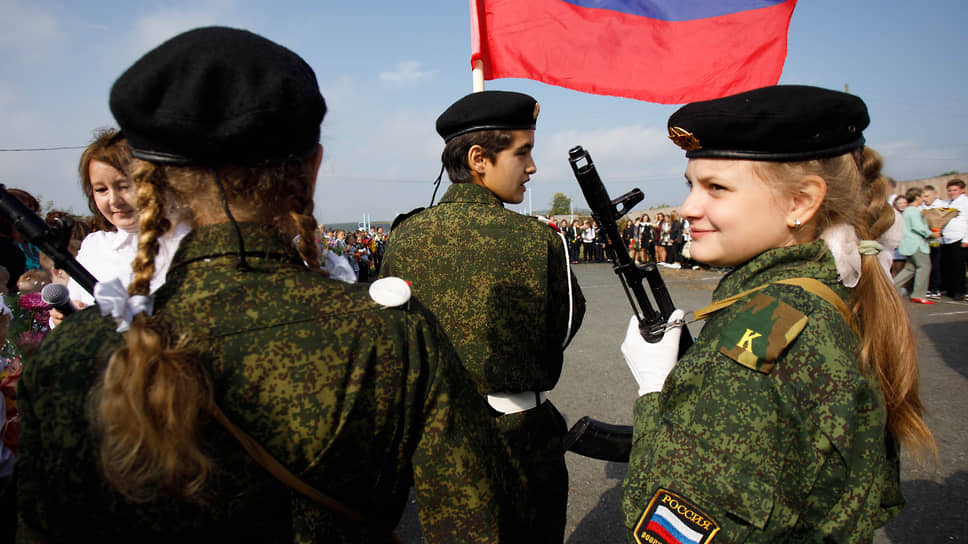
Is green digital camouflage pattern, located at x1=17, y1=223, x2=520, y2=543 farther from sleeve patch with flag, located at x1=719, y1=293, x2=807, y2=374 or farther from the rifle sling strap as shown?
sleeve patch with flag, located at x1=719, y1=293, x2=807, y2=374

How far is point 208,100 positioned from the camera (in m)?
0.91

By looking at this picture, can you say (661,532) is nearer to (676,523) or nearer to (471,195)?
(676,523)

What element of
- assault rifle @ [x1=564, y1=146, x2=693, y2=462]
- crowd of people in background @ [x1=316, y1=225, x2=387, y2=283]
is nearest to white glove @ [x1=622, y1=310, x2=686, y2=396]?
assault rifle @ [x1=564, y1=146, x2=693, y2=462]

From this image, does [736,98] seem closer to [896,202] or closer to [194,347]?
[194,347]

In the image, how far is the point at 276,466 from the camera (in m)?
0.92

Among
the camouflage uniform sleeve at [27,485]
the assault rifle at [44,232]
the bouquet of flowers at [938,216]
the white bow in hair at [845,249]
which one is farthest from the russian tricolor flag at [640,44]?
the bouquet of flowers at [938,216]

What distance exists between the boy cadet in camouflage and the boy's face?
0.29 feet

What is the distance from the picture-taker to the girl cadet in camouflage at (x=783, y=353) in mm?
1138

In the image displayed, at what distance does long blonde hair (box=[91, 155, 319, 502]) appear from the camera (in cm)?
78

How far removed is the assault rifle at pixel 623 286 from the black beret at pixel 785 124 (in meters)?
0.61

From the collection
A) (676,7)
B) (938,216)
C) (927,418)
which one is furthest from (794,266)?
(938,216)

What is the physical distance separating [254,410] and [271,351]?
0.10 metres

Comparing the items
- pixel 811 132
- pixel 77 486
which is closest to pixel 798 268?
pixel 811 132

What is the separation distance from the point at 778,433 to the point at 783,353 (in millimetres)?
167
